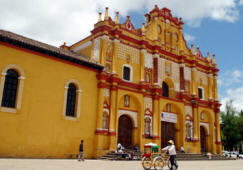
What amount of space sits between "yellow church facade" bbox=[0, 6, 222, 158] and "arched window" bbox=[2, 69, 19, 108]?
64 mm

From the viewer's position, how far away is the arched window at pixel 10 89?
17.2 meters

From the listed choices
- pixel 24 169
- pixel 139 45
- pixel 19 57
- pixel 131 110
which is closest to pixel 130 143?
pixel 131 110

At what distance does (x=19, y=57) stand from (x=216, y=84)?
82.2 feet

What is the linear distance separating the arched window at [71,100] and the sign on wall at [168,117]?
9985mm

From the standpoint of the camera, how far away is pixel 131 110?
24234 millimetres

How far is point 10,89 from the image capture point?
57.5ft

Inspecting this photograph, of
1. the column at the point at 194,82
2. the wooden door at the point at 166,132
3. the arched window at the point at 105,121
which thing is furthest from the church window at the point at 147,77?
the column at the point at 194,82

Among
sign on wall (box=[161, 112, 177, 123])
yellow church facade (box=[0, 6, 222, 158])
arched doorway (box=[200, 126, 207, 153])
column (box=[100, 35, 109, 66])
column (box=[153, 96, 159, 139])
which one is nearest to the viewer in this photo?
yellow church facade (box=[0, 6, 222, 158])

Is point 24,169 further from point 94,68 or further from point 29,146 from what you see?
point 94,68

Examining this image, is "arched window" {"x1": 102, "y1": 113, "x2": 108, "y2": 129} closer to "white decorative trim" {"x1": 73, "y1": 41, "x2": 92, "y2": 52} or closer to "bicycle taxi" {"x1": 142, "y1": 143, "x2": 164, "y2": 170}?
"white decorative trim" {"x1": 73, "y1": 41, "x2": 92, "y2": 52}

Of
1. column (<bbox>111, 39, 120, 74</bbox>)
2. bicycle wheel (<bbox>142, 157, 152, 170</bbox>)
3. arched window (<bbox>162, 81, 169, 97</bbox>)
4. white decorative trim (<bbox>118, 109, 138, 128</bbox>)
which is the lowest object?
bicycle wheel (<bbox>142, 157, 152, 170</bbox>)

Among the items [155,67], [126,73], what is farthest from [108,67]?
[155,67]

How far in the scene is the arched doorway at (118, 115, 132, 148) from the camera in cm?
2341

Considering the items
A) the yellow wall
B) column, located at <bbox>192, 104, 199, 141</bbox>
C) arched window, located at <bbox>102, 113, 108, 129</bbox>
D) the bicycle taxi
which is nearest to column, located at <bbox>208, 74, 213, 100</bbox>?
column, located at <bbox>192, 104, 199, 141</bbox>
